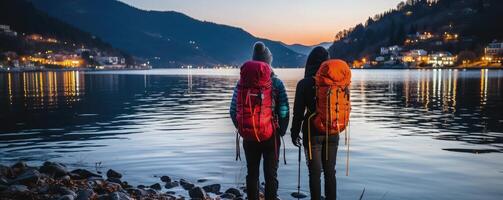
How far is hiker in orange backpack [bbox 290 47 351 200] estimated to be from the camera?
25.7 feet

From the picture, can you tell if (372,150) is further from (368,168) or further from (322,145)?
(322,145)

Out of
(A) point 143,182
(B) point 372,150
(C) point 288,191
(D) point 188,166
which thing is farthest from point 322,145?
(B) point 372,150

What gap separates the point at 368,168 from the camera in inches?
583

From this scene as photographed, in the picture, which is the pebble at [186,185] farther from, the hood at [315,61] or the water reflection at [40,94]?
the water reflection at [40,94]

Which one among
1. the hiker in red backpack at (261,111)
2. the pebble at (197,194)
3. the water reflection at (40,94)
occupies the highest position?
the hiker in red backpack at (261,111)

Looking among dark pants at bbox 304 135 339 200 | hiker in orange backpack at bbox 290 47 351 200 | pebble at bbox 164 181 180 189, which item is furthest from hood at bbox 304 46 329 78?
pebble at bbox 164 181 180 189

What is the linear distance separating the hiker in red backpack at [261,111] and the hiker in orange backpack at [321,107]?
14.2 inches

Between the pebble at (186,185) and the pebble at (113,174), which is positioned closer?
the pebble at (186,185)

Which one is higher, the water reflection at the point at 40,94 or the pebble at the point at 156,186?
the water reflection at the point at 40,94

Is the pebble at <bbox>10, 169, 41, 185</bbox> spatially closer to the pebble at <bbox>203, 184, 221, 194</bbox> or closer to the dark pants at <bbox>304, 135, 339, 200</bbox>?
the pebble at <bbox>203, 184, 221, 194</bbox>

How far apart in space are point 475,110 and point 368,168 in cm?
2346

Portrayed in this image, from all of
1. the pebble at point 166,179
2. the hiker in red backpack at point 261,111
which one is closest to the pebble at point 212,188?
the pebble at point 166,179

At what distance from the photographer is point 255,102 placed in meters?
7.77

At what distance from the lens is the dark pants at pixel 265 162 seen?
8008 mm
